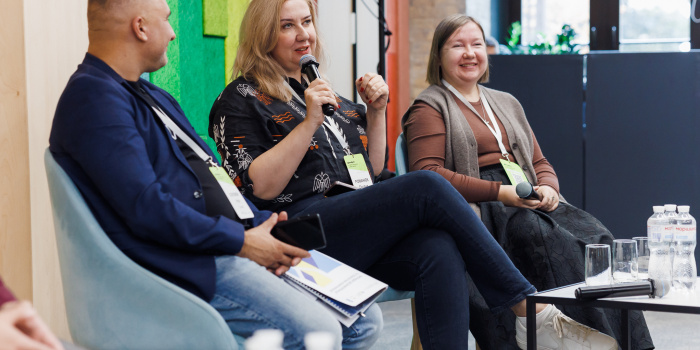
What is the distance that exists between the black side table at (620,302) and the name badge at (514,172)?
66cm

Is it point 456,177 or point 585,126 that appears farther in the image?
point 585,126

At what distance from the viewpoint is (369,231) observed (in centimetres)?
203

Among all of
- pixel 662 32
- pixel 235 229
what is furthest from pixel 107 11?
pixel 662 32

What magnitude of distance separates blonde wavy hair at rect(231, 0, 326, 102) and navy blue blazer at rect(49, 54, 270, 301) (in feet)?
2.46

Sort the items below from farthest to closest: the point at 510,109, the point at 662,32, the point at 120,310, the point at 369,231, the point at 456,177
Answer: the point at 662,32
the point at 510,109
the point at 456,177
the point at 369,231
the point at 120,310

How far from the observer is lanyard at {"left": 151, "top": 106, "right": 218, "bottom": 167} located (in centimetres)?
173

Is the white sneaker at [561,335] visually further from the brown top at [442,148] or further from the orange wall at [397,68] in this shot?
the orange wall at [397,68]

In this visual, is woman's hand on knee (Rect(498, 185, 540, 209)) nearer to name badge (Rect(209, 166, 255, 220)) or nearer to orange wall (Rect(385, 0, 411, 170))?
name badge (Rect(209, 166, 255, 220))

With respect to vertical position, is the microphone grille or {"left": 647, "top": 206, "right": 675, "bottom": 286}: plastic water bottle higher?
the microphone grille

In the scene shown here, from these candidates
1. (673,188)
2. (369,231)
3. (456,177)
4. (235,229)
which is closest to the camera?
(235,229)

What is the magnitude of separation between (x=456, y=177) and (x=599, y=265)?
66 centimetres

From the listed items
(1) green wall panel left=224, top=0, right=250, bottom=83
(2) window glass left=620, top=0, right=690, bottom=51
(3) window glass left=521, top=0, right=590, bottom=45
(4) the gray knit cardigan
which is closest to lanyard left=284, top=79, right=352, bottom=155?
(4) the gray knit cardigan

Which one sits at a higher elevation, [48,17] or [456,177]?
[48,17]

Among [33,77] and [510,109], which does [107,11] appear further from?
[510,109]
